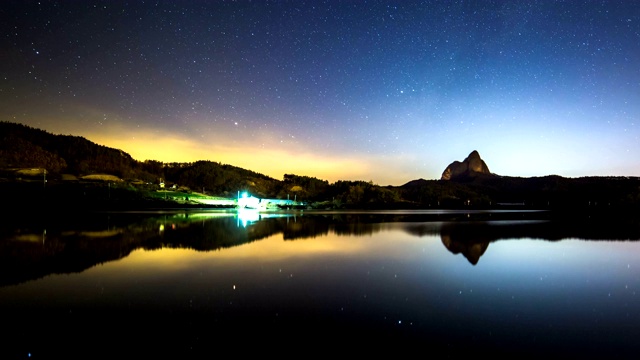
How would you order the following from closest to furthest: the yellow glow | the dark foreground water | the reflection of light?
the dark foreground water, the yellow glow, the reflection of light

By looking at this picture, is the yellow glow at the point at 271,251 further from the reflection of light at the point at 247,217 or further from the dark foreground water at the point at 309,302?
the reflection of light at the point at 247,217

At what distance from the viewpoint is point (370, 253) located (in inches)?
754

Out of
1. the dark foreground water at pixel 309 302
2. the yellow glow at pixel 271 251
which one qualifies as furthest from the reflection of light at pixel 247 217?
A: the dark foreground water at pixel 309 302

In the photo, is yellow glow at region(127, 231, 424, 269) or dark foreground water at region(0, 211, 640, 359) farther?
yellow glow at region(127, 231, 424, 269)

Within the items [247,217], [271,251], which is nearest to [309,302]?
[271,251]

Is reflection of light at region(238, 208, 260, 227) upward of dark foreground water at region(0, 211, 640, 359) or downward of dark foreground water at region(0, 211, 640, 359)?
upward

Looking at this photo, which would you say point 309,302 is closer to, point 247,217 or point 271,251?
point 271,251

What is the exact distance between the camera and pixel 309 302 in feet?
32.8

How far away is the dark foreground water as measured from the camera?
23.2 ft

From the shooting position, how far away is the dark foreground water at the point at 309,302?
708 centimetres

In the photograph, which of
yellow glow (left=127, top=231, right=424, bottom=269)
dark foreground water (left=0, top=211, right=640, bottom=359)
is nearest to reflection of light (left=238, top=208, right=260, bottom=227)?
yellow glow (left=127, top=231, right=424, bottom=269)

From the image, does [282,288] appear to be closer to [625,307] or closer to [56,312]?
[56,312]

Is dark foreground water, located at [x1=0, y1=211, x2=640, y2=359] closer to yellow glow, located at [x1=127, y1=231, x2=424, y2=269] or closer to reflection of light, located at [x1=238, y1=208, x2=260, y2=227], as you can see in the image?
yellow glow, located at [x1=127, y1=231, x2=424, y2=269]

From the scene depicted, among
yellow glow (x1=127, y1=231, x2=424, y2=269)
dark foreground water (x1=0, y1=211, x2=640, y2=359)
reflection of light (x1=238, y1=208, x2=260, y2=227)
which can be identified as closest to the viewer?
dark foreground water (x1=0, y1=211, x2=640, y2=359)
